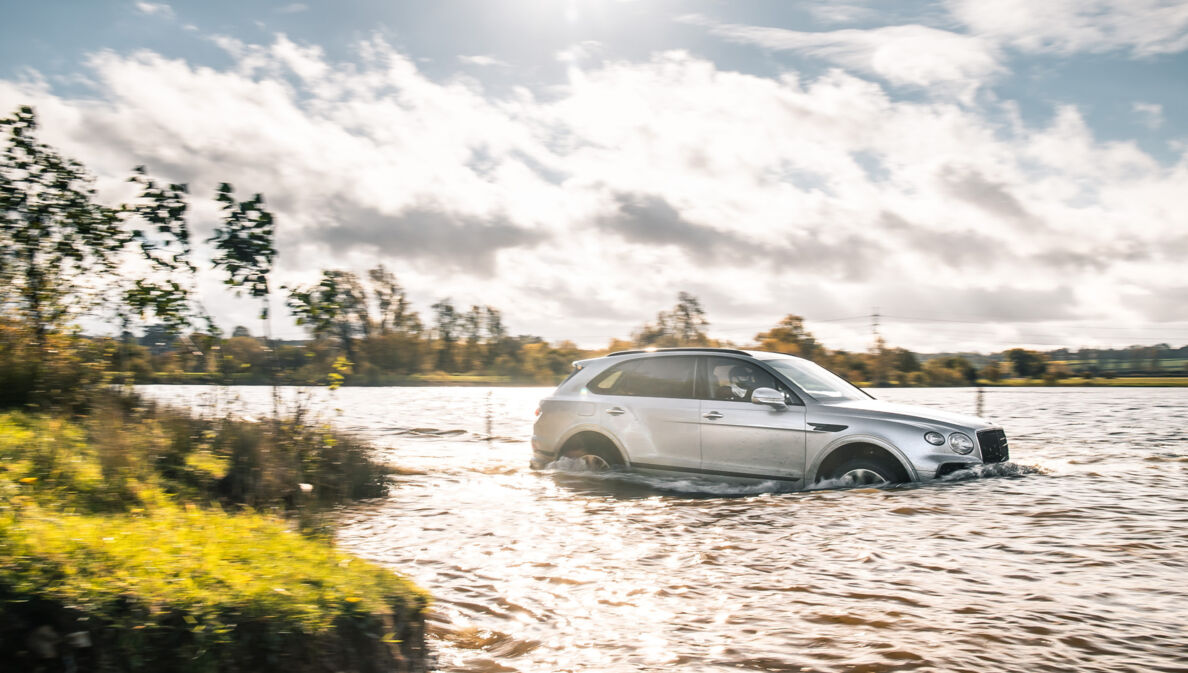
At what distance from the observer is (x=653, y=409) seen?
376 inches

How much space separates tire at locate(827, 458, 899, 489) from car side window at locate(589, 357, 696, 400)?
6.14 ft

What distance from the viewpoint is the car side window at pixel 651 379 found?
957 centimetres

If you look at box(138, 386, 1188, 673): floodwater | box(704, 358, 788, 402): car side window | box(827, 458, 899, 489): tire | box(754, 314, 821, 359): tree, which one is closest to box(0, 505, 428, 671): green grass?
box(138, 386, 1188, 673): floodwater

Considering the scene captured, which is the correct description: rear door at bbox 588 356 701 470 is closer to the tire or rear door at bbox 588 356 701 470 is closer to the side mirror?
the side mirror

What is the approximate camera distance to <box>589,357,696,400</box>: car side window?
9.57 meters

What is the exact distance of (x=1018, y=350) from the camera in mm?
92812

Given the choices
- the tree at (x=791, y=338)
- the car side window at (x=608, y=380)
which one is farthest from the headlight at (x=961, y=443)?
the tree at (x=791, y=338)

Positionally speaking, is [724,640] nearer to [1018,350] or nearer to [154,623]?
[154,623]

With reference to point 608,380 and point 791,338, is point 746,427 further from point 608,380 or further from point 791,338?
point 791,338

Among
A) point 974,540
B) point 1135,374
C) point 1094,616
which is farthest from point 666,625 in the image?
point 1135,374

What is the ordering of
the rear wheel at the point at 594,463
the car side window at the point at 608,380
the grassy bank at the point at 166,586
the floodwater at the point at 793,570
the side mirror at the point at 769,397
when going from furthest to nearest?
the car side window at the point at 608,380
the rear wheel at the point at 594,463
the side mirror at the point at 769,397
the floodwater at the point at 793,570
the grassy bank at the point at 166,586

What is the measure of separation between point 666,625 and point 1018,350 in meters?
99.8

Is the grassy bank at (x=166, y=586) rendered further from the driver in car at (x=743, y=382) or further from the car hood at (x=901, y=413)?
the car hood at (x=901, y=413)

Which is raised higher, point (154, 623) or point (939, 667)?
point (154, 623)
